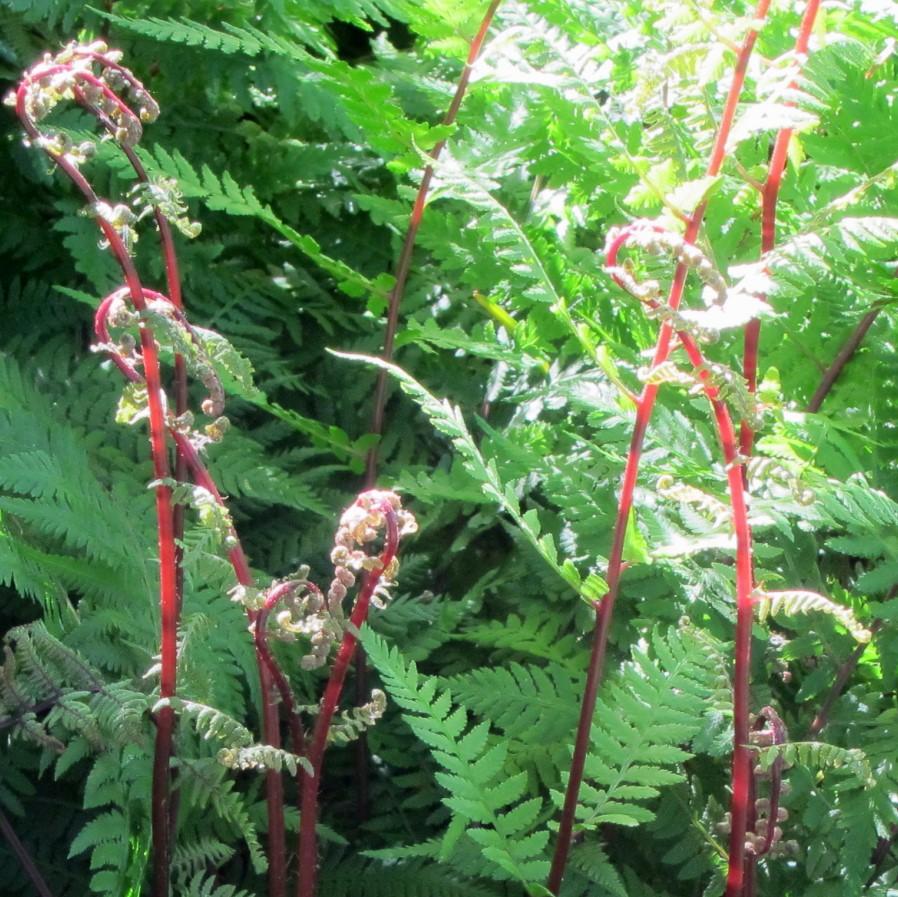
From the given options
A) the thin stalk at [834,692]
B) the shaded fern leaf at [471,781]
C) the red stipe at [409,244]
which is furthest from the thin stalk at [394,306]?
the thin stalk at [834,692]

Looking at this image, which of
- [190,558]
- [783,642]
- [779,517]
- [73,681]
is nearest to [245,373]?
[190,558]

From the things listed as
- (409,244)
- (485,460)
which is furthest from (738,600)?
(409,244)

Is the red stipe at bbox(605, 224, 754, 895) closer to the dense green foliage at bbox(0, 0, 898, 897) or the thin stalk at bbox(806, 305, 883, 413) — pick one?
the dense green foliage at bbox(0, 0, 898, 897)

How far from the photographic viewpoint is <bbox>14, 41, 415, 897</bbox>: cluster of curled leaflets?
25.4 inches

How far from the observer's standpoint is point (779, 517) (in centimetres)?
85

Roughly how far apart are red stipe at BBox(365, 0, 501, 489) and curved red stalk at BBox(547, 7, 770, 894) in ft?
1.51

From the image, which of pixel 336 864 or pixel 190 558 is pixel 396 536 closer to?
pixel 190 558

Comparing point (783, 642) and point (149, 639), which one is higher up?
point (783, 642)

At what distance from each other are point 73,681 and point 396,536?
0.96ft

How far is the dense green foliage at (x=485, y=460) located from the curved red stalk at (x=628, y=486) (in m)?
0.02

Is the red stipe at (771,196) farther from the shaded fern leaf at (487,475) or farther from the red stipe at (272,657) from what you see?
the red stipe at (272,657)

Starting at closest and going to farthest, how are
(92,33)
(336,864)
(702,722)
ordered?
(702,722) < (336,864) < (92,33)

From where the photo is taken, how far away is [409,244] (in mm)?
1178

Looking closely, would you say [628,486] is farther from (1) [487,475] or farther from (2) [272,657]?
(2) [272,657]
